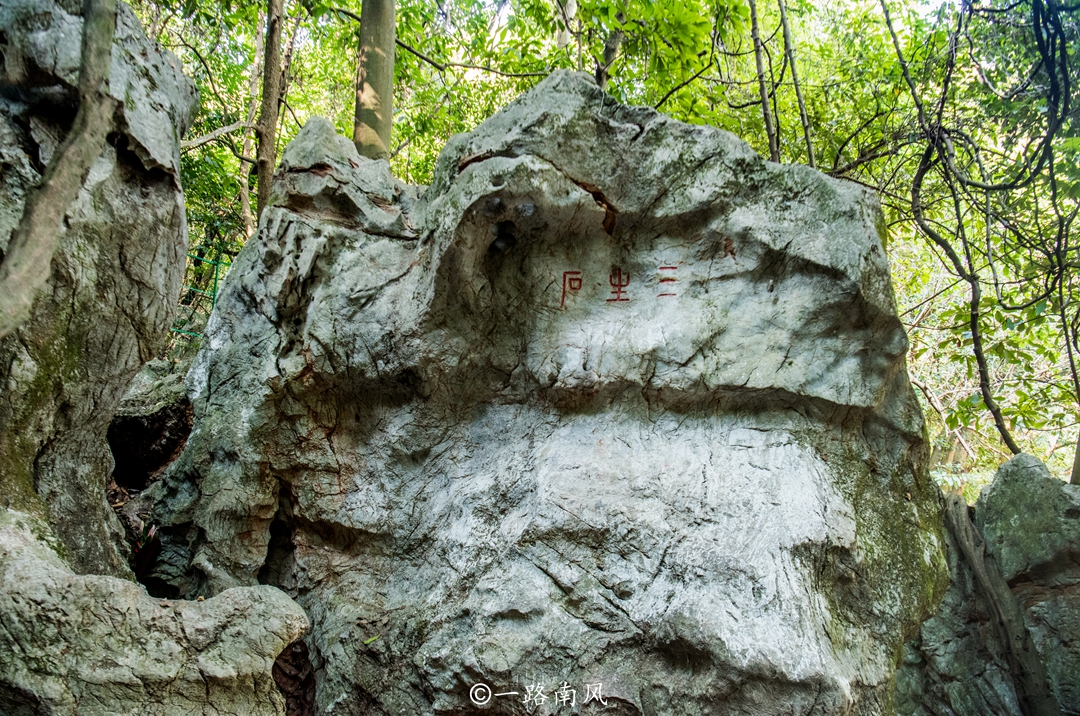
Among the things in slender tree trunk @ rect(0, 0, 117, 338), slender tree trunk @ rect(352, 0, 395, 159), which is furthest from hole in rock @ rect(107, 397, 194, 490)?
slender tree trunk @ rect(0, 0, 117, 338)

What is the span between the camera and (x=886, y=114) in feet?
18.4

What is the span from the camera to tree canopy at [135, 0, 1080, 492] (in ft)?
15.7

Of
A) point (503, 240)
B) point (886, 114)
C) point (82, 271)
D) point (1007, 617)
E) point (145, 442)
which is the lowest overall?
point (1007, 617)

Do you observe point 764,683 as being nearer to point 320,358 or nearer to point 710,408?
point 710,408

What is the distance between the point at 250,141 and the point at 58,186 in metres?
8.32

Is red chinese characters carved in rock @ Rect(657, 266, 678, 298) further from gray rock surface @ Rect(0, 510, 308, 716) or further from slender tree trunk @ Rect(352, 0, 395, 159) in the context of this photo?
slender tree trunk @ Rect(352, 0, 395, 159)

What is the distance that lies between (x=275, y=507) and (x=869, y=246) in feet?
12.8

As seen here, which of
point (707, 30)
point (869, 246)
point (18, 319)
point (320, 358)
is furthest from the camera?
point (707, 30)

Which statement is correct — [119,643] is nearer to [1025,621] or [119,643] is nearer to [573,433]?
[573,433]

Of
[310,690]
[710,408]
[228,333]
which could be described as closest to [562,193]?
[710,408]

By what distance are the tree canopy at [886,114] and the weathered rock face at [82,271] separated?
264 cm

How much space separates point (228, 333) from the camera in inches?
182

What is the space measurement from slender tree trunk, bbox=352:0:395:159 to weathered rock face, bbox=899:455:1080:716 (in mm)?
5547

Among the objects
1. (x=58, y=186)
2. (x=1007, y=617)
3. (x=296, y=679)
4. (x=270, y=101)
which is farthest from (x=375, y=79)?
(x=1007, y=617)
